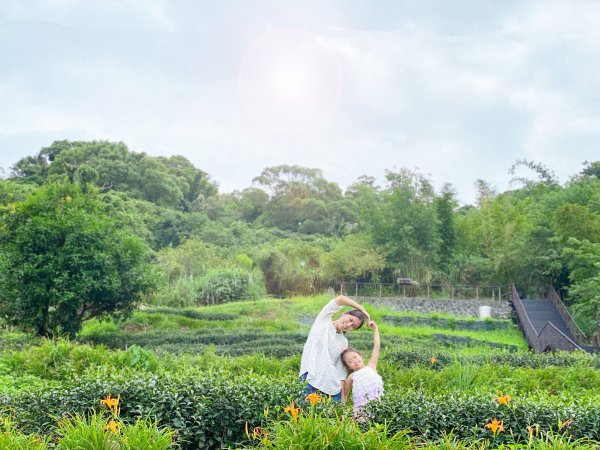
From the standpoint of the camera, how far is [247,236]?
3956 cm

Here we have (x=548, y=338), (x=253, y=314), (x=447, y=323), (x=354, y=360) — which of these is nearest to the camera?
(x=354, y=360)

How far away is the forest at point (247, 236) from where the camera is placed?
1355 cm

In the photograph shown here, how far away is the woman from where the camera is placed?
15.2 ft

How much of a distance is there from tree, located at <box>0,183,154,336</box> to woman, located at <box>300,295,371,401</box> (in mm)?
9783

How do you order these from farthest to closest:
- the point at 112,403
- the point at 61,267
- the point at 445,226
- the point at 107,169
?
1. the point at 107,169
2. the point at 445,226
3. the point at 61,267
4. the point at 112,403

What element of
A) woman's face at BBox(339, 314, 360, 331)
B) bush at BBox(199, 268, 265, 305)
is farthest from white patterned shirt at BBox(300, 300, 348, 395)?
bush at BBox(199, 268, 265, 305)

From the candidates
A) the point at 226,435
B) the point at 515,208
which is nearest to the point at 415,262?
the point at 515,208

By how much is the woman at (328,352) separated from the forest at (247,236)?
9.92 metres

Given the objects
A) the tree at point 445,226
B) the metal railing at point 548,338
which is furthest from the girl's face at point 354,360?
the tree at point 445,226

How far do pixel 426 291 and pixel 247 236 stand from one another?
16.9m

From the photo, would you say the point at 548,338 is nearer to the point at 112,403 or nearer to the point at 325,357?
the point at 325,357

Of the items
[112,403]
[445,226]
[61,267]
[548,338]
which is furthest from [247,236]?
[112,403]

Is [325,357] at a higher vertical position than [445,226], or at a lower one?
lower

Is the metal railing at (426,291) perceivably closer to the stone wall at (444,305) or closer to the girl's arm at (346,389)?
the stone wall at (444,305)
